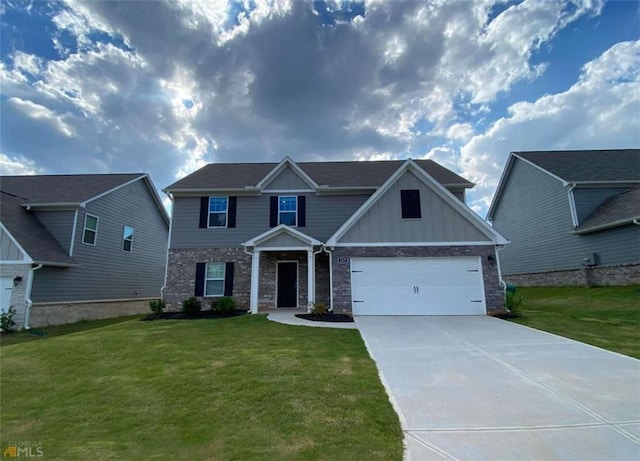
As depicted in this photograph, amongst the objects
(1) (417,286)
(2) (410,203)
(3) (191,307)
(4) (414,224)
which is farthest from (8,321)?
(2) (410,203)

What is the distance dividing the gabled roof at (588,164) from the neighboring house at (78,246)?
78.9ft

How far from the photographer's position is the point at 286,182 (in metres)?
14.2

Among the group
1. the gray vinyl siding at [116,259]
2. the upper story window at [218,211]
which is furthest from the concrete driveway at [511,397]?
the gray vinyl siding at [116,259]

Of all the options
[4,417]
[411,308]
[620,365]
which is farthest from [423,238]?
[4,417]

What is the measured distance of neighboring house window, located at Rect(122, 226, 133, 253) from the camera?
1584 cm

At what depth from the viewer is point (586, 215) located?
15828mm

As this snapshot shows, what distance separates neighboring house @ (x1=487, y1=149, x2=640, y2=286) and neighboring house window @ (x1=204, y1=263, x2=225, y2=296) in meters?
18.2

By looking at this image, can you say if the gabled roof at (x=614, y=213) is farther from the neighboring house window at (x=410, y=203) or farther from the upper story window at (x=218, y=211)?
the upper story window at (x=218, y=211)

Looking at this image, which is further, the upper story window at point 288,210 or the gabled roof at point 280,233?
the upper story window at point 288,210

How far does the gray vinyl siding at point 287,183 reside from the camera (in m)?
14.2

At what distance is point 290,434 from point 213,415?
43.8 inches

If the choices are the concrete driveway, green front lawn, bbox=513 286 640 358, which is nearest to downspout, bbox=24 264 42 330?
the concrete driveway

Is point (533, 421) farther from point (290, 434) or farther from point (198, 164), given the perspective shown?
point (198, 164)

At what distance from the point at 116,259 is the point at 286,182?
9.82 m
